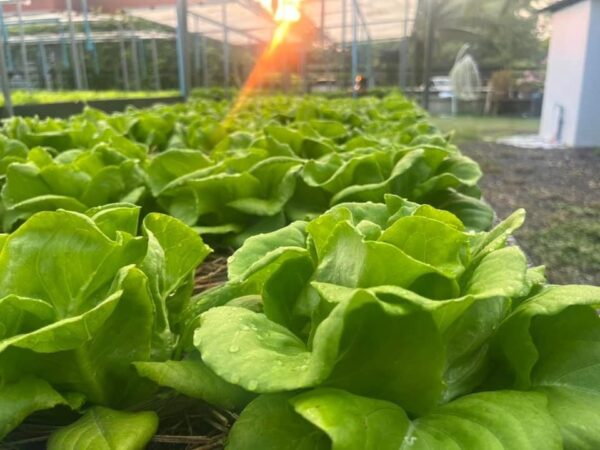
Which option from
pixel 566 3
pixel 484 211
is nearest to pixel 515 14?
pixel 566 3

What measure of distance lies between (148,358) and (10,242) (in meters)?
0.29

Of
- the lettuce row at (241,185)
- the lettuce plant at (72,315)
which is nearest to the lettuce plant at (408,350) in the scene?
the lettuce plant at (72,315)

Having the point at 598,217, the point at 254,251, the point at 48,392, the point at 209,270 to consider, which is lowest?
the point at 598,217

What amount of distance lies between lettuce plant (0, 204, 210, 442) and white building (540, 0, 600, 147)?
1390cm

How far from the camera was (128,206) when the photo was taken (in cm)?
127

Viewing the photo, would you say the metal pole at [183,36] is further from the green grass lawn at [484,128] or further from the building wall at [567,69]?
the building wall at [567,69]

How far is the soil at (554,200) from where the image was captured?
534 centimetres

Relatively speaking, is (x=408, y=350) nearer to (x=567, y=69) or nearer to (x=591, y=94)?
(x=591, y=94)

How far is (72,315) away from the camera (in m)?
0.98

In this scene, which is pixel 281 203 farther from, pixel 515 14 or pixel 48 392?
pixel 515 14

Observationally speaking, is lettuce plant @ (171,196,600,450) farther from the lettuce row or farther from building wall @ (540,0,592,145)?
building wall @ (540,0,592,145)

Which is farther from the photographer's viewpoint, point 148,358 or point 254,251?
point 254,251

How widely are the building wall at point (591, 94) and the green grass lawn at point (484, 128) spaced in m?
3.03

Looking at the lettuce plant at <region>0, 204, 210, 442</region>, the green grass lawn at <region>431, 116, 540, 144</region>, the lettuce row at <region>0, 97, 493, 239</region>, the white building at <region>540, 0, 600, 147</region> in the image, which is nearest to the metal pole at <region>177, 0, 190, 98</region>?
the lettuce row at <region>0, 97, 493, 239</region>
